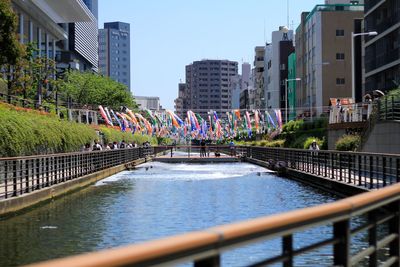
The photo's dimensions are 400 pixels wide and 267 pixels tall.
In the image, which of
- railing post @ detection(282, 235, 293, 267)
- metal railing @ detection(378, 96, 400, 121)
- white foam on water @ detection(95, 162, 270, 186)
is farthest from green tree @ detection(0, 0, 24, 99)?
railing post @ detection(282, 235, 293, 267)

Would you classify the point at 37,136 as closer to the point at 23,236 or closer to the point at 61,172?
the point at 61,172

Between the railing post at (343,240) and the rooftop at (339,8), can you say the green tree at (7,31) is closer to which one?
the railing post at (343,240)

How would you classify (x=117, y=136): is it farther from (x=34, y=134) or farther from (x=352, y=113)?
(x=34, y=134)

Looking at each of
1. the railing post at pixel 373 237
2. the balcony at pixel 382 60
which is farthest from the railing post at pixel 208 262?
the balcony at pixel 382 60

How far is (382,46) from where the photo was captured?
56281 millimetres

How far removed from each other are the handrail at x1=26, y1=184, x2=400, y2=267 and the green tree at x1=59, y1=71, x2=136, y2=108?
73.7 meters

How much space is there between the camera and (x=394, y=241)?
5.48 metres

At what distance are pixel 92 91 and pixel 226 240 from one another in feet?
253

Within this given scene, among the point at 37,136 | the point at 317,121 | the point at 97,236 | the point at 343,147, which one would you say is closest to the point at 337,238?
the point at 97,236

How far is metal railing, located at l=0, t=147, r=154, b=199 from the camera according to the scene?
19.2 meters

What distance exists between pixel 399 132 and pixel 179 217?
1473 centimetres

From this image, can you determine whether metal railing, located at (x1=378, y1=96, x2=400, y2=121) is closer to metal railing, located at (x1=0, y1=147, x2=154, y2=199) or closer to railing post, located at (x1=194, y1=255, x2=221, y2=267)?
metal railing, located at (x1=0, y1=147, x2=154, y2=199)

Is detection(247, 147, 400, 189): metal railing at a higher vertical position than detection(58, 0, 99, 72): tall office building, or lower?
lower

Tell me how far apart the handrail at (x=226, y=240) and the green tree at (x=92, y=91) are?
2900 inches
